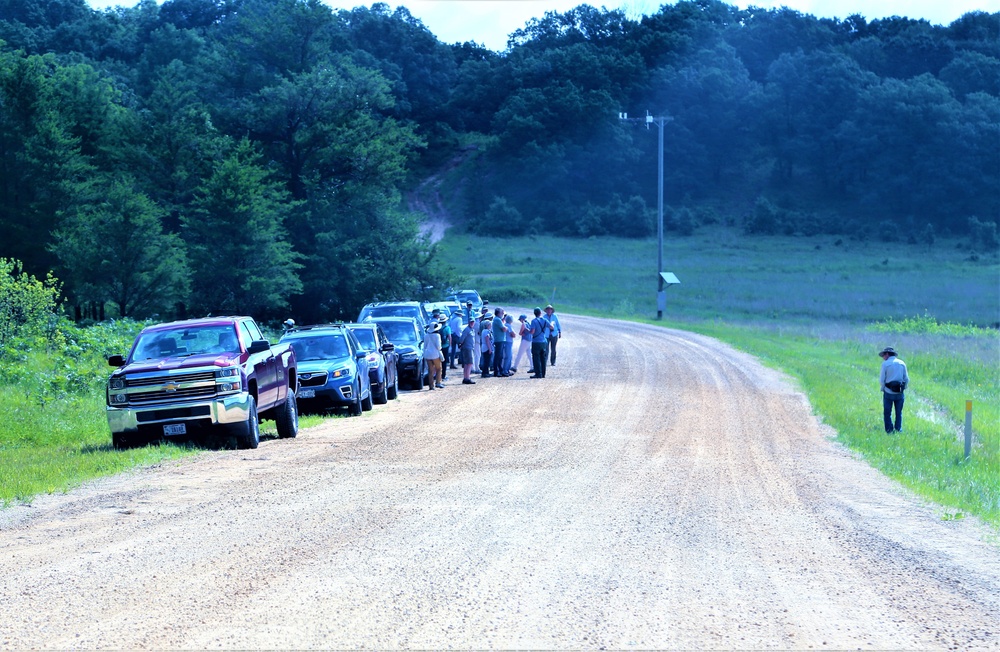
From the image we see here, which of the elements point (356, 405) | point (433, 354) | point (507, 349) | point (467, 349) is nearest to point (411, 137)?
point (507, 349)

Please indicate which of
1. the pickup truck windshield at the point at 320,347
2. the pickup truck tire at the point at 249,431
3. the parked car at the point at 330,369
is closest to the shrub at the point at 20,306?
the parked car at the point at 330,369

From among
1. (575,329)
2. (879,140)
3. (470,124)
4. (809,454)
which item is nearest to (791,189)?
(879,140)

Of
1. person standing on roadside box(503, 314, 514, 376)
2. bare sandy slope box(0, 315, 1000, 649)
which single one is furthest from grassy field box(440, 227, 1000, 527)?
person standing on roadside box(503, 314, 514, 376)

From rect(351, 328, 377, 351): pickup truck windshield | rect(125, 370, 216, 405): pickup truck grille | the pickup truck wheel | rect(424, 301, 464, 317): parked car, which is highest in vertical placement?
rect(125, 370, 216, 405): pickup truck grille

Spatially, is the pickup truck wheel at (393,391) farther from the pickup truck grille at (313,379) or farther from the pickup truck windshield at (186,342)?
the pickup truck windshield at (186,342)

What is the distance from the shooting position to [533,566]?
8.58 metres

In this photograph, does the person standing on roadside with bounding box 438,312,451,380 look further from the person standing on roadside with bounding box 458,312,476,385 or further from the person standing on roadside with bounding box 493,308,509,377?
the person standing on roadside with bounding box 493,308,509,377

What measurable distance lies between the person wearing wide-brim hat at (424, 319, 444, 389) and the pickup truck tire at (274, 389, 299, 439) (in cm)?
774

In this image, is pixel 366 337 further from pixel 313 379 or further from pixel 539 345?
pixel 539 345

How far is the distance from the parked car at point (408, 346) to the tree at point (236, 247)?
50.8 feet

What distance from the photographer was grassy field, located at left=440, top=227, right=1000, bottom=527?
18.6m

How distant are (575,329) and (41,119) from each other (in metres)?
24.5

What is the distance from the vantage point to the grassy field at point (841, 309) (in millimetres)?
18578

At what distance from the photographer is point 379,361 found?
22.6 m
